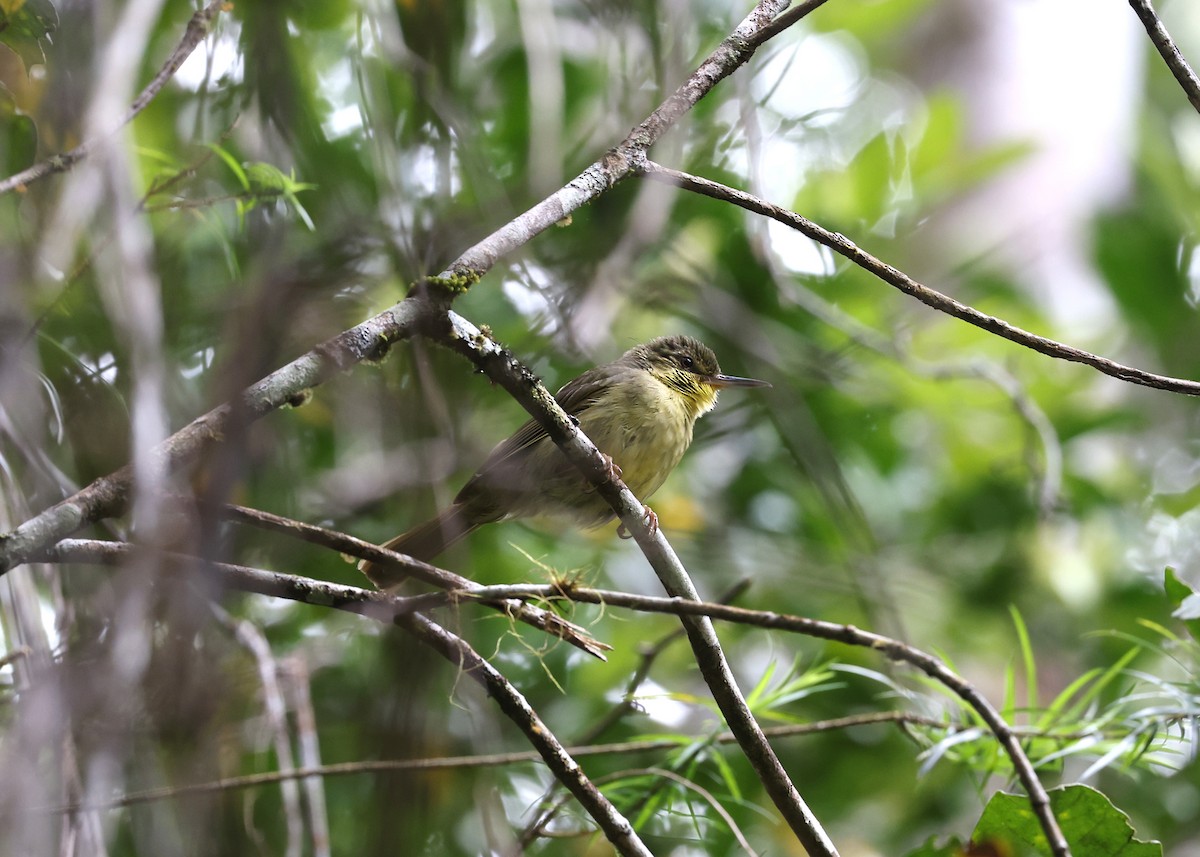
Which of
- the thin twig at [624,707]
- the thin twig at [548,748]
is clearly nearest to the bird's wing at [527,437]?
the thin twig at [624,707]

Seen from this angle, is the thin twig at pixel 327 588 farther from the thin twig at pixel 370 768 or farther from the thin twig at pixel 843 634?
the thin twig at pixel 370 768

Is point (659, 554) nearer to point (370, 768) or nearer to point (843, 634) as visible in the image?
point (843, 634)

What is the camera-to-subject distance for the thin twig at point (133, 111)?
2324mm

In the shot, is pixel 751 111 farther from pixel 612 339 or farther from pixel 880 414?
pixel 880 414

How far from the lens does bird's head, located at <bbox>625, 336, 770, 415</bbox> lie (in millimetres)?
4684

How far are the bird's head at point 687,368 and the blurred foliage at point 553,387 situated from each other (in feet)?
0.80

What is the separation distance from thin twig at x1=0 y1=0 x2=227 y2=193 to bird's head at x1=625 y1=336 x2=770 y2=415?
2.44 meters

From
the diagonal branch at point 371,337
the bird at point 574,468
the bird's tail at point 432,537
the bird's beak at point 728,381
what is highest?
the bird's beak at point 728,381

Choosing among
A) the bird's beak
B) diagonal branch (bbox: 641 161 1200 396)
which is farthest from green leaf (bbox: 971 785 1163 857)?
the bird's beak

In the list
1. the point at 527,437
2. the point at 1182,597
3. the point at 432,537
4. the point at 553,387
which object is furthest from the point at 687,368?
the point at 1182,597

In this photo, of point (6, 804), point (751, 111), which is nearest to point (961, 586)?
point (751, 111)

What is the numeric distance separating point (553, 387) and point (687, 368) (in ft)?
2.10

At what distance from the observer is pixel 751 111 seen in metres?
4.66

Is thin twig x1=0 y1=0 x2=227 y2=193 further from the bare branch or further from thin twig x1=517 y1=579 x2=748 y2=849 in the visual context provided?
thin twig x1=517 y1=579 x2=748 y2=849
